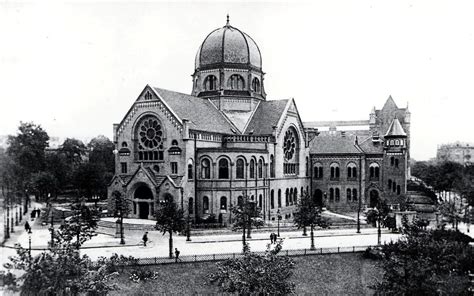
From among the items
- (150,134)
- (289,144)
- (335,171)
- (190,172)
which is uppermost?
(150,134)

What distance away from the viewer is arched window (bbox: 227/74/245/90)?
232 ft

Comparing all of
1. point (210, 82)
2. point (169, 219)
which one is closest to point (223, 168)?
point (169, 219)

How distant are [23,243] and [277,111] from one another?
40116 mm

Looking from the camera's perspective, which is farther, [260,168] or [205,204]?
[260,168]

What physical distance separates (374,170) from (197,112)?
32490mm

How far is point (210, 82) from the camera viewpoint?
236 ft

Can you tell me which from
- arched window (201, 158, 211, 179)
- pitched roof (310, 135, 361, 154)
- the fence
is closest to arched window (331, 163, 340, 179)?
pitched roof (310, 135, 361, 154)

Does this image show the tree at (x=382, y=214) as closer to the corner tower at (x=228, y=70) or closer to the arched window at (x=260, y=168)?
the arched window at (x=260, y=168)

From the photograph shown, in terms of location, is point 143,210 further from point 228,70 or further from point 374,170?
point 374,170

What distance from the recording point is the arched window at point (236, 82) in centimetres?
7081

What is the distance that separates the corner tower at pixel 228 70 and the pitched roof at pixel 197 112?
2645mm

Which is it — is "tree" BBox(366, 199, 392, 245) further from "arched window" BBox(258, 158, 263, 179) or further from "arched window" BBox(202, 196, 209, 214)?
"arched window" BBox(202, 196, 209, 214)

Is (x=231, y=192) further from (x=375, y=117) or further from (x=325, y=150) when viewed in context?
(x=375, y=117)

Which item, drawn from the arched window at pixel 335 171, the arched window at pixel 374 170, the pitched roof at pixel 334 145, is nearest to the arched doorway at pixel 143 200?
the pitched roof at pixel 334 145
